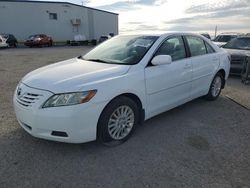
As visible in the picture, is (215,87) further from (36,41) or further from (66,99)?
(36,41)

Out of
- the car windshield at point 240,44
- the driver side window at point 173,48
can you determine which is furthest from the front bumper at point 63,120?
the car windshield at point 240,44

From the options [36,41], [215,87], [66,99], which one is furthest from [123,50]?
[36,41]

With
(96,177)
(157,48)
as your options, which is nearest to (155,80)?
(157,48)

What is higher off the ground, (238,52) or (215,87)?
(238,52)

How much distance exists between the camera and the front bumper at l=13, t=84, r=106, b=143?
119 inches

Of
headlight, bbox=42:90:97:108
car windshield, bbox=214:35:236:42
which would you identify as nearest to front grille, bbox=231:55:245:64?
car windshield, bbox=214:35:236:42

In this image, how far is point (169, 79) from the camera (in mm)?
4145

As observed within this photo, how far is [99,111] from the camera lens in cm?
320

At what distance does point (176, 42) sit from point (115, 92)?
1.90 m

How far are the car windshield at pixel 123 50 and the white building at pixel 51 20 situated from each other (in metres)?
30.3

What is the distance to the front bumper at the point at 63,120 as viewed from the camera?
3021mm

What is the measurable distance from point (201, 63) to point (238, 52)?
4.66m

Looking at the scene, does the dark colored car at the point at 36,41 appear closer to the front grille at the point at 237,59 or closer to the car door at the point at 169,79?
the front grille at the point at 237,59

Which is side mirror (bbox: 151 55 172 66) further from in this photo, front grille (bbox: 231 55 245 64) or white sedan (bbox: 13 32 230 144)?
front grille (bbox: 231 55 245 64)
